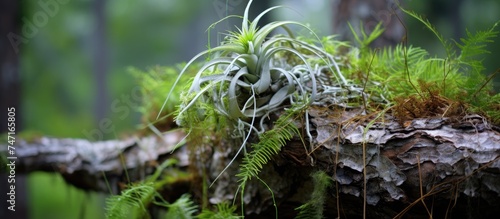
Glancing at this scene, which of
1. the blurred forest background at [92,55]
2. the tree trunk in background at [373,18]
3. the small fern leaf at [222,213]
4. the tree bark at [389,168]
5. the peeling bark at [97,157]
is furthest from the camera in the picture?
the blurred forest background at [92,55]

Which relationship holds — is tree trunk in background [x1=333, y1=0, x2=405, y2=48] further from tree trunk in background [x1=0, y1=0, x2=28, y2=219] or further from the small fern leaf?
tree trunk in background [x1=0, y1=0, x2=28, y2=219]

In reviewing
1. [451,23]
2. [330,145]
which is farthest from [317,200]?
[451,23]

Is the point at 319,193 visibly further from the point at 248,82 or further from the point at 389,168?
the point at 248,82

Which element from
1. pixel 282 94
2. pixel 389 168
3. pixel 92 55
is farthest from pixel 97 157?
pixel 92 55

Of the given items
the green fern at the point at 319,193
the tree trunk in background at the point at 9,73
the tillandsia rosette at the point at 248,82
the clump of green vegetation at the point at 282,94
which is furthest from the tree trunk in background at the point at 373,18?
the tree trunk in background at the point at 9,73

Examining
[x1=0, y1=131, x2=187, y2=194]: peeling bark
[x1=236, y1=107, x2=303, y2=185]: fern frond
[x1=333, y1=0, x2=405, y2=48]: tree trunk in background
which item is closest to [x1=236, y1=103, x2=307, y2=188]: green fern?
[x1=236, y1=107, x2=303, y2=185]: fern frond

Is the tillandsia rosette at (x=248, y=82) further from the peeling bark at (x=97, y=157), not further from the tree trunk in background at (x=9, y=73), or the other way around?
the tree trunk in background at (x=9, y=73)
